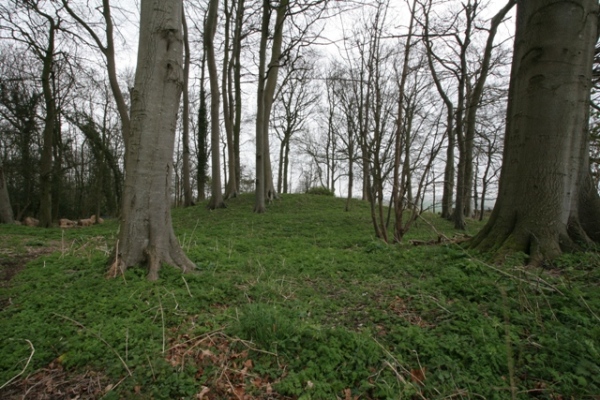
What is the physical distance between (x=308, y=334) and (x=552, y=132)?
3604 mm

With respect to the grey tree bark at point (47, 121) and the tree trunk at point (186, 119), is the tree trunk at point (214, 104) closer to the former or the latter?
the tree trunk at point (186, 119)

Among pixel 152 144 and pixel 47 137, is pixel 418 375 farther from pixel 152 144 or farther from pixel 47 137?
pixel 47 137

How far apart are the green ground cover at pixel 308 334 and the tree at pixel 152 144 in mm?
359

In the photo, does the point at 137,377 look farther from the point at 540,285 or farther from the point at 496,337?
the point at 540,285

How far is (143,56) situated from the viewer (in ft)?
11.6

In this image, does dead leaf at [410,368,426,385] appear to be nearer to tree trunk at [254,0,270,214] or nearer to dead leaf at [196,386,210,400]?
dead leaf at [196,386,210,400]

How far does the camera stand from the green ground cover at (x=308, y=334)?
6.17 ft

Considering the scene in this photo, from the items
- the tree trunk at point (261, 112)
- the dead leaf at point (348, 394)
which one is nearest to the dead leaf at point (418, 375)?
the dead leaf at point (348, 394)

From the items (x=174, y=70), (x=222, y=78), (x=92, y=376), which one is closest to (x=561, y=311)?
(x=92, y=376)

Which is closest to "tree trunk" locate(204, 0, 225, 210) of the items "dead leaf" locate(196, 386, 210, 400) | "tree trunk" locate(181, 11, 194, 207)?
"tree trunk" locate(181, 11, 194, 207)

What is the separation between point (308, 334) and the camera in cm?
229

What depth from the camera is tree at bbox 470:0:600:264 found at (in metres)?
3.45

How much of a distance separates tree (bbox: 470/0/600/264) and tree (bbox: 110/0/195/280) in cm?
408

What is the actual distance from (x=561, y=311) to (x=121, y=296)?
370 centimetres
